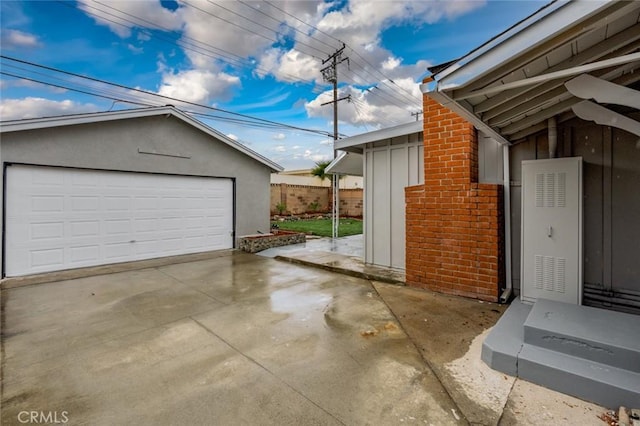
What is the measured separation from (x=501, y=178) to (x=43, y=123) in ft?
28.5

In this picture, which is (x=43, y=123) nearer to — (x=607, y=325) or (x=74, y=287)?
(x=74, y=287)

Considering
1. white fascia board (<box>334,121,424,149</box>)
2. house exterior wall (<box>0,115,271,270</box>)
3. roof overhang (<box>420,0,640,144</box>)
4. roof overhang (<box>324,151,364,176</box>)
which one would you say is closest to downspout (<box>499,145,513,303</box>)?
roof overhang (<box>420,0,640,144</box>)

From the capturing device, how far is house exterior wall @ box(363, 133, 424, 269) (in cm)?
599

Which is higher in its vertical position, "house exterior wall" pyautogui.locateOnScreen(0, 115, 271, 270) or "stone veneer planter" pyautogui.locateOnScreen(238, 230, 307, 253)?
Answer: "house exterior wall" pyautogui.locateOnScreen(0, 115, 271, 270)

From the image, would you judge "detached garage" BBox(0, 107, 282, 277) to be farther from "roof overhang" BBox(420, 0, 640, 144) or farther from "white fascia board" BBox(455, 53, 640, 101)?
"white fascia board" BBox(455, 53, 640, 101)

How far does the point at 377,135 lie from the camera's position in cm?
611

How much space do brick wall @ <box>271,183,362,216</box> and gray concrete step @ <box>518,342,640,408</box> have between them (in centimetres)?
1746

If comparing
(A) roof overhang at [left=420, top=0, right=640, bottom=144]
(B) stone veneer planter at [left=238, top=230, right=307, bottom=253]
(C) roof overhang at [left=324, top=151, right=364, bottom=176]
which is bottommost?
(B) stone veneer planter at [left=238, top=230, right=307, bottom=253]

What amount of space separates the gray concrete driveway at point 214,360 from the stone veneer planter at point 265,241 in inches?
155

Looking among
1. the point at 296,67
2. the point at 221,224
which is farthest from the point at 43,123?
the point at 296,67

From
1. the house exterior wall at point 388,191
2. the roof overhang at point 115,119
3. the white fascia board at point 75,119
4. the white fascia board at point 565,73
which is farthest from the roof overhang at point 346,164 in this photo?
the white fascia board at point 565,73

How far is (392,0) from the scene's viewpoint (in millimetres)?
8125

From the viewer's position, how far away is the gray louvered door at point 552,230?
3.59 metres

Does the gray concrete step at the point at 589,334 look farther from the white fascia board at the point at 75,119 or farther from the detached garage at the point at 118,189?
the white fascia board at the point at 75,119
